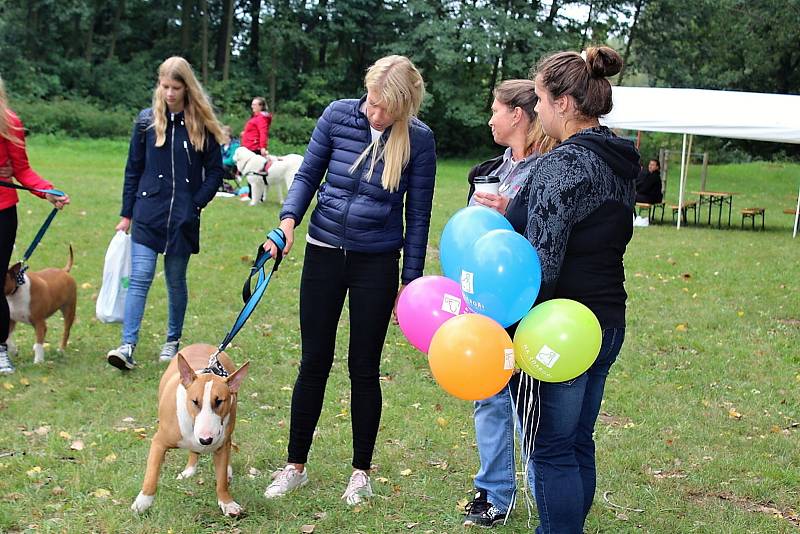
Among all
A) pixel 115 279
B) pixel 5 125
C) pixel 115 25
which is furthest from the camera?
pixel 115 25

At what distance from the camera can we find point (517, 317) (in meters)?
2.86

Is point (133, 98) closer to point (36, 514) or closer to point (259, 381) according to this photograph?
point (259, 381)

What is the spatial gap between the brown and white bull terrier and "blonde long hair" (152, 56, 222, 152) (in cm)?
Answer: 221

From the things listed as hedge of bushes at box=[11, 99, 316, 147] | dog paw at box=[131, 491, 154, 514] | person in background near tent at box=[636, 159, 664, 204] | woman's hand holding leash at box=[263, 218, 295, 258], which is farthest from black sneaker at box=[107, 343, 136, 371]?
hedge of bushes at box=[11, 99, 316, 147]

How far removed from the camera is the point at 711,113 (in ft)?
47.3

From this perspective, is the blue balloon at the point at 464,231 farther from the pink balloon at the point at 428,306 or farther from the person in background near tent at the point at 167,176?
the person in background near tent at the point at 167,176

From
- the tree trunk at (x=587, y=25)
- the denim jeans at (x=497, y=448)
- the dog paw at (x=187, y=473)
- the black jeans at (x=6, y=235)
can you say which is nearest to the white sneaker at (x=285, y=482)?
the dog paw at (x=187, y=473)

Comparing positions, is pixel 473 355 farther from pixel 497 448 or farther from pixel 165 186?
pixel 165 186

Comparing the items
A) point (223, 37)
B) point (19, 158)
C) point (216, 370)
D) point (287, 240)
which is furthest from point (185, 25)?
point (216, 370)

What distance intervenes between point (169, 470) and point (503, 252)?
237 cm

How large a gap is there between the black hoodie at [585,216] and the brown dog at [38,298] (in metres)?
4.20

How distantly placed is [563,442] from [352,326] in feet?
4.06

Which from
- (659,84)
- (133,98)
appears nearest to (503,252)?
(133,98)

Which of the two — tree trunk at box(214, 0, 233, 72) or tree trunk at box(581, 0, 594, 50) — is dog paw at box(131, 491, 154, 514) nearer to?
tree trunk at box(214, 0, 233, 72)
